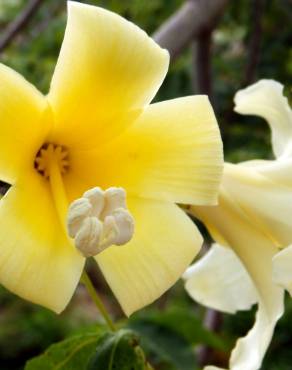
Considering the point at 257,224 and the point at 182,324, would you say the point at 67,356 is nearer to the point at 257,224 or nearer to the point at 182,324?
the point at 257,224

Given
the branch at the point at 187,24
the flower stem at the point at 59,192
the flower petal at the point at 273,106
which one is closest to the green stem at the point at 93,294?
the flower stem at the point at 59,192

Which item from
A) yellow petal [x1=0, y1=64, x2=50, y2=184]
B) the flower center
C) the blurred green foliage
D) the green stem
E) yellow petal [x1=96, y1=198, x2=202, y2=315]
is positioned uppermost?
yellow petal [x1=0, y1=64, x2=50, y2=184]

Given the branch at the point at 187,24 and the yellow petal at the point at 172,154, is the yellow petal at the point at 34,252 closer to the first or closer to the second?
the yellow petal at the point at 172,154

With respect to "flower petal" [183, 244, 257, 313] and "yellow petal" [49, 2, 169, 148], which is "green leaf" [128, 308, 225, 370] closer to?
"flower petal" [183, 244, 257, 313]

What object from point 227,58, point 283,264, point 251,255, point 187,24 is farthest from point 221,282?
point 227,58

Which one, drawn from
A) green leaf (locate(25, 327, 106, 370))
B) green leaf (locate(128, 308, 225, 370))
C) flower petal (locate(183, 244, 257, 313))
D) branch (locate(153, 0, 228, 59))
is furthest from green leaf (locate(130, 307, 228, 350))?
branch (locate(153, 0, 228, 59))
